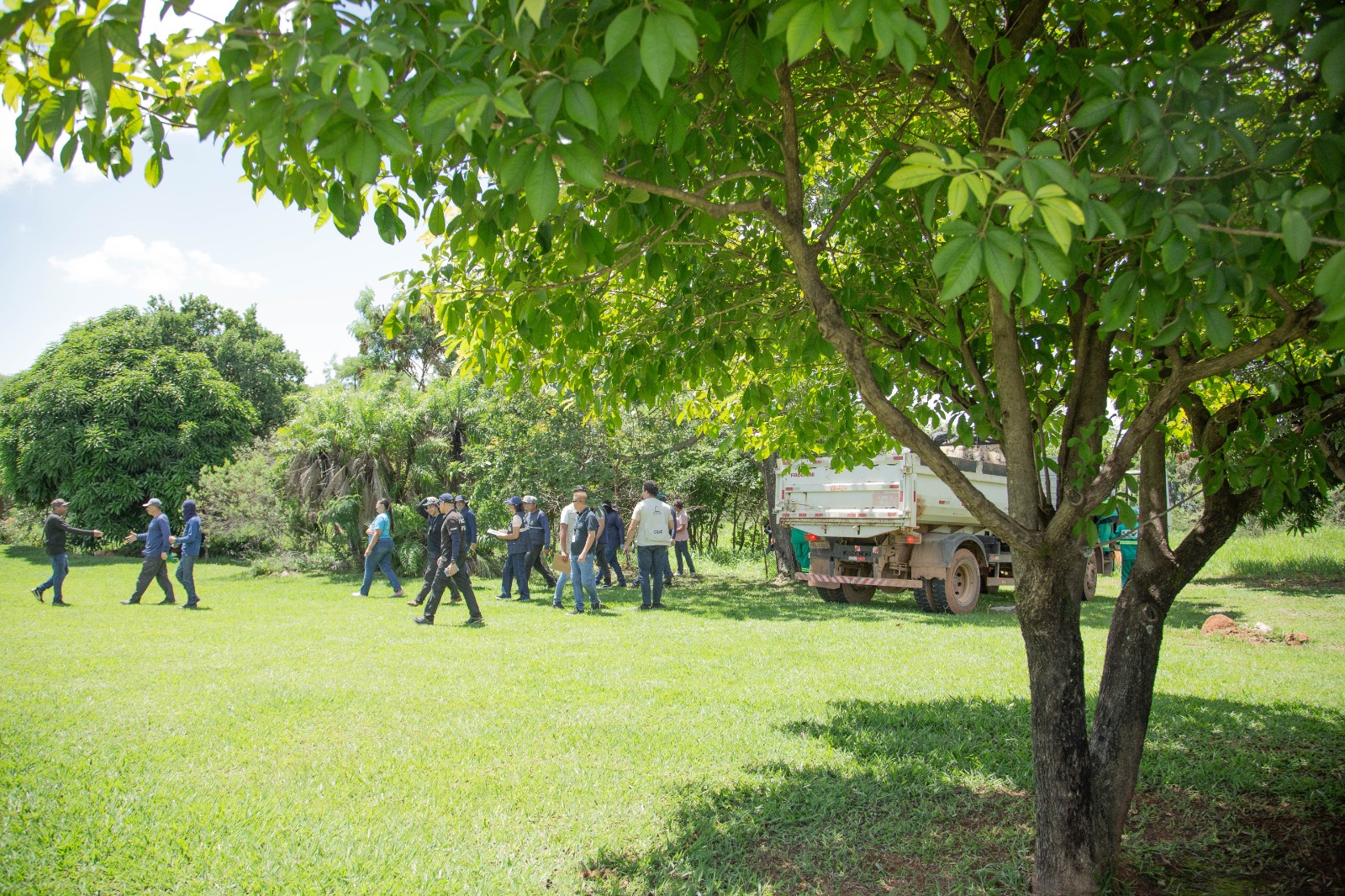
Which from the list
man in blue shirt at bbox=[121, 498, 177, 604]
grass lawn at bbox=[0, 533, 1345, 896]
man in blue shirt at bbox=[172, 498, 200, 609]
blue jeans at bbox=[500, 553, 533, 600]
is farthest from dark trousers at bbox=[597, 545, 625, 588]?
man in blue shirt at bbox=[121, 498, 177, 604]

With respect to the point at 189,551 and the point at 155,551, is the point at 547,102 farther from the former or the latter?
the point at 189,551

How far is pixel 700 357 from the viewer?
185 inches

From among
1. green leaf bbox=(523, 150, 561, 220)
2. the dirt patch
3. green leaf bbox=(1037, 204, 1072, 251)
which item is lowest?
the dirt patch

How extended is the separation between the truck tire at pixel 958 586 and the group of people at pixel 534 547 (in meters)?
4.29

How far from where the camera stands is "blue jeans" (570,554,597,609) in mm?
12250

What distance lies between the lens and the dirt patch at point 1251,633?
10344 mm

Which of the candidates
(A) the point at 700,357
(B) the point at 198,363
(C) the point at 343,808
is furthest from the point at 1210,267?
(B) the point at 198,363

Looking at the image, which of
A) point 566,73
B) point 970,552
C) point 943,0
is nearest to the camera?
point 943,0

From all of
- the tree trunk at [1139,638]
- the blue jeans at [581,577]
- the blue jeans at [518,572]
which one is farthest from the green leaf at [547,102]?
the blue jeans at [518,572]

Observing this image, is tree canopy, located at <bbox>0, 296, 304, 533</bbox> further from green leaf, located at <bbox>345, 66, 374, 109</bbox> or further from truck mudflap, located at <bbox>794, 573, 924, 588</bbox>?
green leaf, located at <bbox>345, 66, 374, 109</bbox>

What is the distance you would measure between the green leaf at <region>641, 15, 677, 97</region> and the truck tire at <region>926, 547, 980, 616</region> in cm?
1260

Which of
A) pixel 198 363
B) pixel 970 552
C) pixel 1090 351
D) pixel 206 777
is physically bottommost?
pixel 206 777

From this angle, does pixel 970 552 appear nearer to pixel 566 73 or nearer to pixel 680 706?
pixel 680 706

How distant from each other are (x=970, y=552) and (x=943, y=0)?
13723mm
